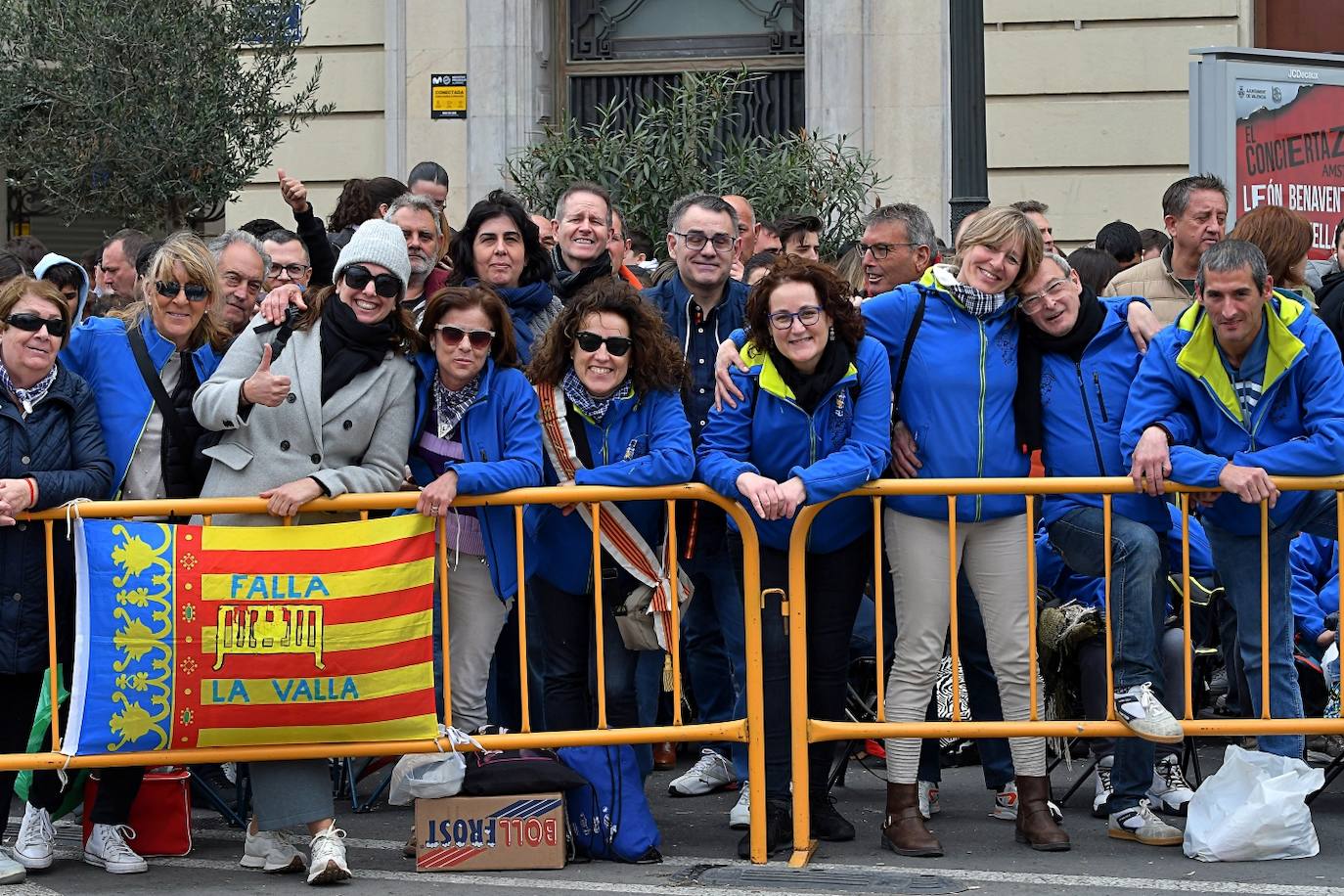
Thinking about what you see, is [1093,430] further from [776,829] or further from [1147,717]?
[776,829]

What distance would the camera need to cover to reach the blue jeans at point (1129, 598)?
639 cm

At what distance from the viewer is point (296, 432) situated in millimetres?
6258

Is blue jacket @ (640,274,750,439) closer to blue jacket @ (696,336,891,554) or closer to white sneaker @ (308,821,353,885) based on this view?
blue jacket @ (696,336,891,554)

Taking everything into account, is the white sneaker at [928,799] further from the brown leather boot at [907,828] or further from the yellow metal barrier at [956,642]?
the yellow metal barrier at [956,642]

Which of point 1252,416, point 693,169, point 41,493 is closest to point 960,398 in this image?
point 1252,416

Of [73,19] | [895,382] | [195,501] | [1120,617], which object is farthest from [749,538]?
[73,19]

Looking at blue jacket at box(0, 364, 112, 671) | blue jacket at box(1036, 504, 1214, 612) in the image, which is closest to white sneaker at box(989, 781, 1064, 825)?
blue jacket at box(1036, 504, 1214, 612)

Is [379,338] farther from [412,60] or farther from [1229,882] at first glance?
[412,60]

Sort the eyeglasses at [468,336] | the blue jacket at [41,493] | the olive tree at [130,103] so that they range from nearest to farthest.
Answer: the blue jacket at [41,493] < the eyeglasses at [468,336] < the olive tree at [130,103]

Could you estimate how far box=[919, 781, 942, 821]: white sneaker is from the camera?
693 cm

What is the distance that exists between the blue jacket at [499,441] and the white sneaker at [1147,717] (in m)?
2.05

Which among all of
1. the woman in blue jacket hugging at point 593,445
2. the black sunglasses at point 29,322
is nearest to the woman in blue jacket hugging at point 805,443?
the woman in blue jacket hugging at point 593,445

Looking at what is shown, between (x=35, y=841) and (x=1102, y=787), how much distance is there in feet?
12.5

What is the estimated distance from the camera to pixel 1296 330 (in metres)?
6.31
